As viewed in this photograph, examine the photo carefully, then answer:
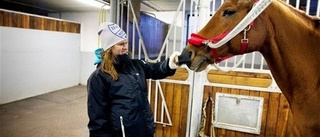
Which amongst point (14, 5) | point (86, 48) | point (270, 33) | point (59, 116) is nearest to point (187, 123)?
point (270, 33)

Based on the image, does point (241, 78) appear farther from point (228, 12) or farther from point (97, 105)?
point (97, 105)

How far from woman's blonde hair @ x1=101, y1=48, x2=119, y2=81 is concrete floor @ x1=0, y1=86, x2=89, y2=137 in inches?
83.4

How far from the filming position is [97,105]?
1.32 metres

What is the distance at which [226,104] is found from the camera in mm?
2217

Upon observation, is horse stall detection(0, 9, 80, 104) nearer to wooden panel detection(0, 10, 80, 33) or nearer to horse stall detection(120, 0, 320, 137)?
wooden panel detection(0, 10, 80, 33)

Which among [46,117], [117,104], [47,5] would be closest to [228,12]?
[117,104]

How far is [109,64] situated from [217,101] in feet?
4.25

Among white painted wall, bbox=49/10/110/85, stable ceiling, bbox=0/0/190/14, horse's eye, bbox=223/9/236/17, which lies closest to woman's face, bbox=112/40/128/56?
horse's eye, bbox=223/9/236/17

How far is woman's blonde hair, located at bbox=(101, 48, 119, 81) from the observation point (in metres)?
1.34

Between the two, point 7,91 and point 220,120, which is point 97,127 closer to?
point 220,120

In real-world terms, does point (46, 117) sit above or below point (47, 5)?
below

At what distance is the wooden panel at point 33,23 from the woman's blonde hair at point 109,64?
4.17m

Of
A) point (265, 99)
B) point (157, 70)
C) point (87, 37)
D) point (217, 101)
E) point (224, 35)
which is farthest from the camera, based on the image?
point (87, 37)

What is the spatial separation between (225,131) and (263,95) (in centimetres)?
52
